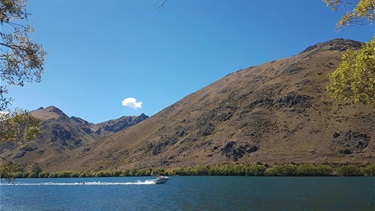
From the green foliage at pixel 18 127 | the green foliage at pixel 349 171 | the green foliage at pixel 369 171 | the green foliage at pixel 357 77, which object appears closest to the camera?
the green foliage at pixel 18 127

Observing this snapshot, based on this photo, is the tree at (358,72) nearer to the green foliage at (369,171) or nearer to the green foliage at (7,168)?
the green foliage at (7,168)

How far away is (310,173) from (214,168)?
5740 centimetres

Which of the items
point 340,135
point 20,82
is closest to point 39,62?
point 20,82

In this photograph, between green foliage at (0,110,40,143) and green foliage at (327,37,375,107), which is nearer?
green foliage at (0,110,40,143)

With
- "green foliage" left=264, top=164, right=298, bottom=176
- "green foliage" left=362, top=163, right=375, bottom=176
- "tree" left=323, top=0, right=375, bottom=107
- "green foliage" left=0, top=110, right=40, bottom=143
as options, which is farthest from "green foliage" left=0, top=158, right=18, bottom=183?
"green foliage" left=264, top=164, right=298, bottom=176

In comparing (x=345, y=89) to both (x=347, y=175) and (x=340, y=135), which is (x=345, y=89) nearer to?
(x=347, y=175)

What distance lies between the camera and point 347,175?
146000 mm

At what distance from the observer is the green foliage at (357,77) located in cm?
1539

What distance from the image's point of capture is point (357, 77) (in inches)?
629

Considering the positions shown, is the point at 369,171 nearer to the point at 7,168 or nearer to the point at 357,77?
the point at 357,77

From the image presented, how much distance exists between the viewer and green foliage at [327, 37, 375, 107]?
50.5 feet

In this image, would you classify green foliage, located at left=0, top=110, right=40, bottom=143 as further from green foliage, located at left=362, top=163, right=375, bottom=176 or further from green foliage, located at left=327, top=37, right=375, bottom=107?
green foliage, located at left=362, top=163, right=375, bottom=176

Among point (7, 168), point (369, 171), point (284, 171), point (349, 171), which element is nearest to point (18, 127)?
point (7, 168)

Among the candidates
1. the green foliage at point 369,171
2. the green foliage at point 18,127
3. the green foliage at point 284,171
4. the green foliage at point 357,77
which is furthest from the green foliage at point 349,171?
the green foliage at point 18,127
